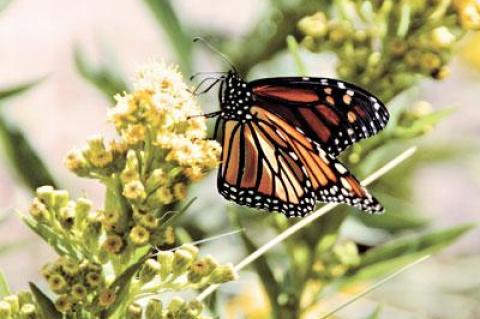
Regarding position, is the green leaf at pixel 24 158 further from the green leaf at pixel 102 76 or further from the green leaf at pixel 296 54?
the green leaf at pixel 296 54

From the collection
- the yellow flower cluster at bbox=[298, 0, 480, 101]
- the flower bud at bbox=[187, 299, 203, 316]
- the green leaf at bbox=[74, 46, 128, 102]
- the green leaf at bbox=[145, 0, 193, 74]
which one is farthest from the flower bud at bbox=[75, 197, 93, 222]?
the green leaf at bbox=[145, 0, 193, 74]

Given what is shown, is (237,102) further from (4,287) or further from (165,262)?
(4,287)

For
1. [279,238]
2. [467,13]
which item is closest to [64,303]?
[279,238]

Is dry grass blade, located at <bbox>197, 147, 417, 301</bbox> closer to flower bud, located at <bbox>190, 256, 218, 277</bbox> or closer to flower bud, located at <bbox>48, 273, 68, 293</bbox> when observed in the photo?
flower bud, located at <bbox>190, 256, 218, 277</bbox>

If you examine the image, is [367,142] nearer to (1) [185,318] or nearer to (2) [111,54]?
(1) [185,318]

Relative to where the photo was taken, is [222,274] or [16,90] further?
[16,90]

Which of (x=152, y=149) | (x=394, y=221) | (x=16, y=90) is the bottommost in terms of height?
(x=394, y=221)

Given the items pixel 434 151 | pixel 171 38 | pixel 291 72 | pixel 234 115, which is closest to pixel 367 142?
pixel 234 115

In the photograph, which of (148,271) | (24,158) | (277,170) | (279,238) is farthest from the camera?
(24,158)
